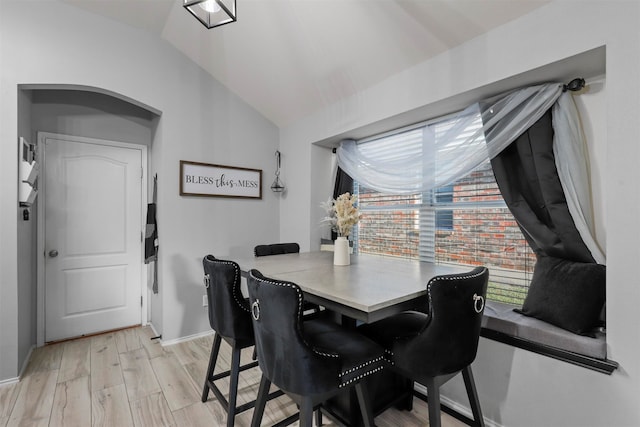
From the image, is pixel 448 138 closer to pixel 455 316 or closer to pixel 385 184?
pixel 385 184

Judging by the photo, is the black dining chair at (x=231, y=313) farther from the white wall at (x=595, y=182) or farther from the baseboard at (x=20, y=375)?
the baseboard at (x=20, y=375)

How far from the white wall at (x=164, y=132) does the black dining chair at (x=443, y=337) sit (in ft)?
8.10

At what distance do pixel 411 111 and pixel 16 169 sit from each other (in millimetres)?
3056

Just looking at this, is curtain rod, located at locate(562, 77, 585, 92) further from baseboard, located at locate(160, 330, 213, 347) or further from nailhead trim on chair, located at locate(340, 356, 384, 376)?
baseboard, located at locate(160, 330, 213, 347)

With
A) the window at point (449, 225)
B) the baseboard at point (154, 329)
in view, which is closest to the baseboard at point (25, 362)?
the baseboard at point (154, 329)

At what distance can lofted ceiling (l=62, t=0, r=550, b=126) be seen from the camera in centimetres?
198

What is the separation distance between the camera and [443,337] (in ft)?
4.38

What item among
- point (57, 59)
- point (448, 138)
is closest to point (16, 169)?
point (57, 59)

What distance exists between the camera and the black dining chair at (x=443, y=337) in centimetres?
131

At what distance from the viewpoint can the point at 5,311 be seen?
2.25m

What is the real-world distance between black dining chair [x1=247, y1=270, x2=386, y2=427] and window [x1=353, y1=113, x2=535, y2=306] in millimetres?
1368

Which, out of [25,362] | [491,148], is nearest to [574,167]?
[491,148]

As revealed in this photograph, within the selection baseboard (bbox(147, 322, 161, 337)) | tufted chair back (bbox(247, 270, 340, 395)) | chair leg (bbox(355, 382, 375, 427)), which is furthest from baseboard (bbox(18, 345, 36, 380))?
chair leg (bbox(355, 382, 375, 427))

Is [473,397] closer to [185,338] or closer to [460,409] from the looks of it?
[460,409]
